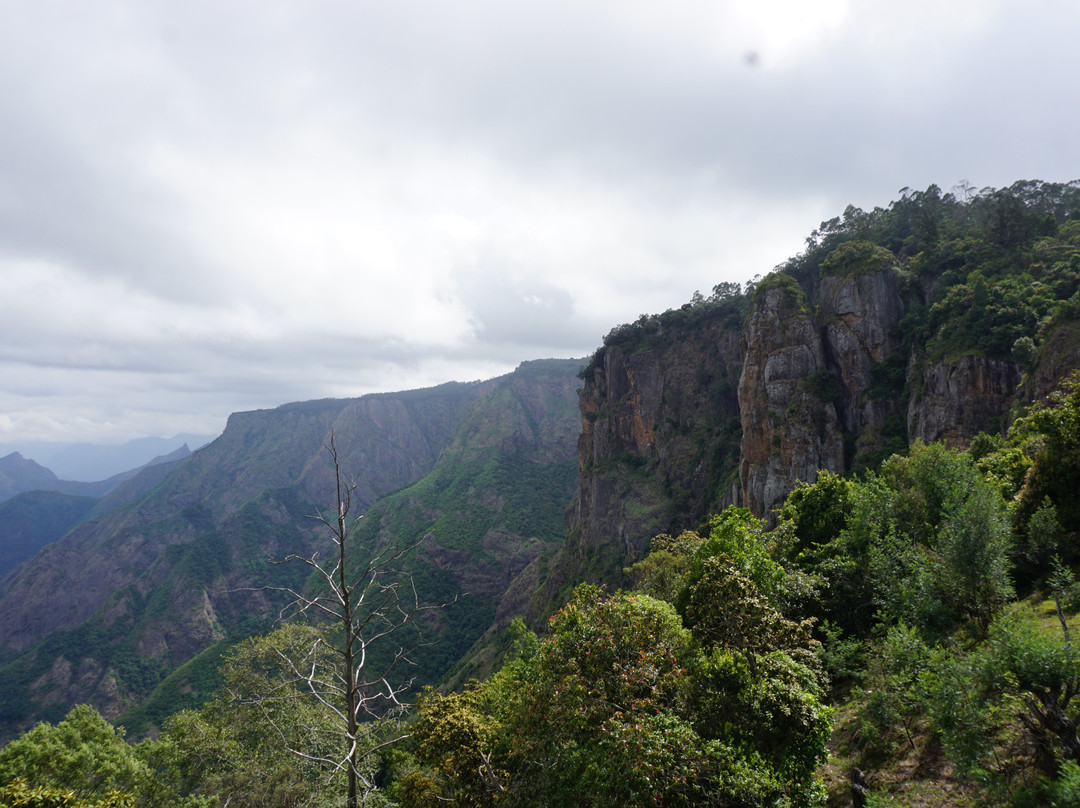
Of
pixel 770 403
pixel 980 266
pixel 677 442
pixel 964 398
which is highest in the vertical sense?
pixel 980 266

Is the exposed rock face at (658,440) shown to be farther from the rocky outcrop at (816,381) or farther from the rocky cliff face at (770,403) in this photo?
the rocky outcrop at (816,381)

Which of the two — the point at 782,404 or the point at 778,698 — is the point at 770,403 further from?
the point at 778,698

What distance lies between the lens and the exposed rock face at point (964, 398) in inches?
1391

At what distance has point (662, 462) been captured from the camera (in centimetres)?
7212

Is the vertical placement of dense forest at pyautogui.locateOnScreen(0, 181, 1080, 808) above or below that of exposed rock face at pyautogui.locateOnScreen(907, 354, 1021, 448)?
below

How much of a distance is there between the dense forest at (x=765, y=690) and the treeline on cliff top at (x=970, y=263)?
6.26 metres

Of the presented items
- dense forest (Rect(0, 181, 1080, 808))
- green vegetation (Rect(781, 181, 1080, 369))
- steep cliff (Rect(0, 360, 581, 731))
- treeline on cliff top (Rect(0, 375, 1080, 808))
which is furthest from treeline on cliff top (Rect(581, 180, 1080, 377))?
steep cliff (Rect(0, 360, 581, 731))

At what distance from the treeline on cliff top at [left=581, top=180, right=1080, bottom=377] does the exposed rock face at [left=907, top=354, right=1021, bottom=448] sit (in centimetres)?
130

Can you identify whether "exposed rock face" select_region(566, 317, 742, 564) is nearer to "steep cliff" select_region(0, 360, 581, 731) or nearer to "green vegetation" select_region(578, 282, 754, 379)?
"green vegetation" select_region(578, 282, 754, 379)

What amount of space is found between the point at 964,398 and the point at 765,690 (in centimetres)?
4115

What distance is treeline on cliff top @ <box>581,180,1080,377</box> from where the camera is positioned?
35.9 m

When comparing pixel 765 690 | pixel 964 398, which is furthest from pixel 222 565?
pixel 964 398

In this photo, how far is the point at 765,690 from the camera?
942 centimetres

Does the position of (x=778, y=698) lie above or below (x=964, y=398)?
below
